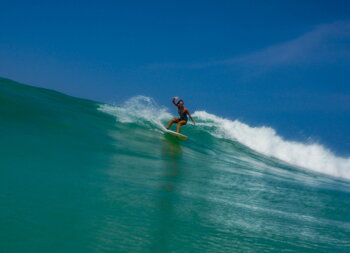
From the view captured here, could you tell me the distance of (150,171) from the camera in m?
6.98

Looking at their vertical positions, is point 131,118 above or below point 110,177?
above

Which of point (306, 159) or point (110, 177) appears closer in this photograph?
point (110, 177)

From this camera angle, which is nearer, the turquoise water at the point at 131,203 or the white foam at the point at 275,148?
the turquoise water at the point at 131,203

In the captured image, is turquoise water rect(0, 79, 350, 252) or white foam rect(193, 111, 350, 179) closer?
turquoise water rect(0, 79, 350, 252)

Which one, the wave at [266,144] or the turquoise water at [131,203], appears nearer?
the turquoise water at [131,203]

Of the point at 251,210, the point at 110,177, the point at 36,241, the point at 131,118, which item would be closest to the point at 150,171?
the point at 110,177

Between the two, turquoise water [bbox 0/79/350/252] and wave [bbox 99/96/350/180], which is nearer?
turquoise water [bbox 0/79/350/252]

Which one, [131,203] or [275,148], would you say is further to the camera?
[275,148]

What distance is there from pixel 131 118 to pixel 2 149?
9.69 metres

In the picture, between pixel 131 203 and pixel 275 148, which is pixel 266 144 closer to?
pixel 275 148

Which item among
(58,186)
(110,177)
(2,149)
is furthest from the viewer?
(2,149)

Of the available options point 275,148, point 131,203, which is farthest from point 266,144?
point 131,203

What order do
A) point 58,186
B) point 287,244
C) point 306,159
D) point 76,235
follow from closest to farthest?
point 76,235 < point 287,244 < point 58,186 < point 306,159

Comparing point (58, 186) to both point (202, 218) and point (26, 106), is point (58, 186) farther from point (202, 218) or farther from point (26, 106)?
point (26, 106)
